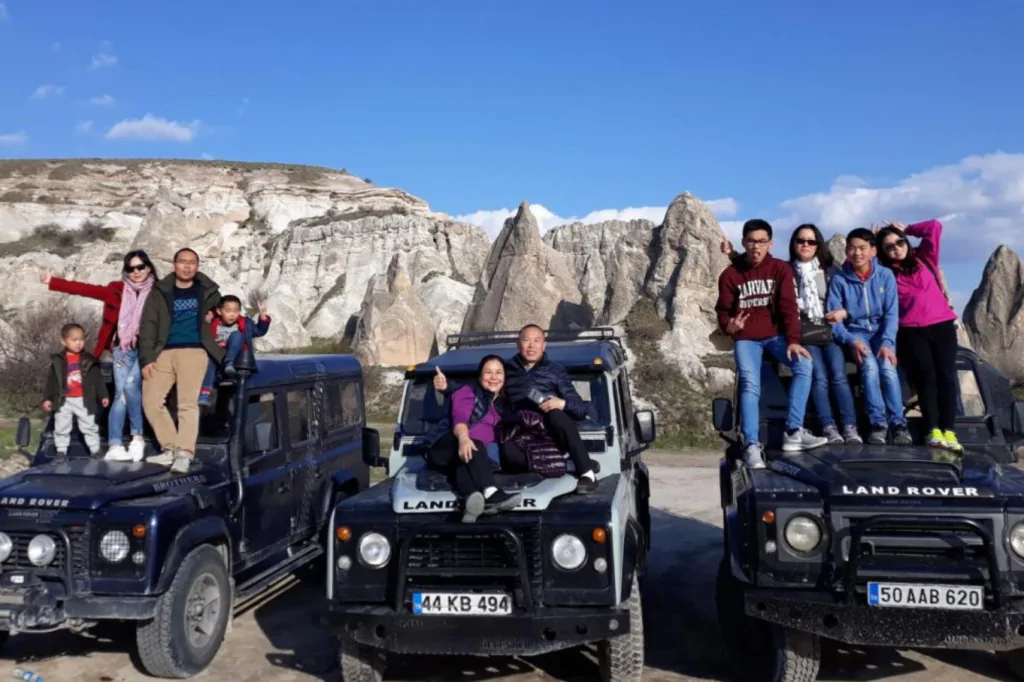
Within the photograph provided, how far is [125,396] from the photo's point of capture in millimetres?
6547

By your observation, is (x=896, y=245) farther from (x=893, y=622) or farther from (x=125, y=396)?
(x=125, y=396)

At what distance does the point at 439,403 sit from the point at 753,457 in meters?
2.29

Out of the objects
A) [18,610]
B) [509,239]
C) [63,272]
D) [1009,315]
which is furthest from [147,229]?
[18,610]

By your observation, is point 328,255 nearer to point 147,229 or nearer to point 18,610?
point 147,229

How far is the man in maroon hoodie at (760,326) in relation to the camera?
18.9ft

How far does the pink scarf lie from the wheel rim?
2125mm

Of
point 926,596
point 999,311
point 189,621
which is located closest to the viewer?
point 926,596

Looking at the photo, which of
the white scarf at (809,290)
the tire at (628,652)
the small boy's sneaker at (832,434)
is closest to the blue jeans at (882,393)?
the small boy's sneaker at (832,434)

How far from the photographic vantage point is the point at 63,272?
46938 millimetres

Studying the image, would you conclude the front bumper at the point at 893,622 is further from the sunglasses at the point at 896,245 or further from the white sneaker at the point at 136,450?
the white sneaker at the point at 136,450

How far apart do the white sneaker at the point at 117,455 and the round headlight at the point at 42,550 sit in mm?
1106

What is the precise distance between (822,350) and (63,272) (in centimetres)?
4950

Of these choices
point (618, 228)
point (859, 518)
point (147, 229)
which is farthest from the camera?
point (618, 228)

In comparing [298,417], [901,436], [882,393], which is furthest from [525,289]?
[901,436]
